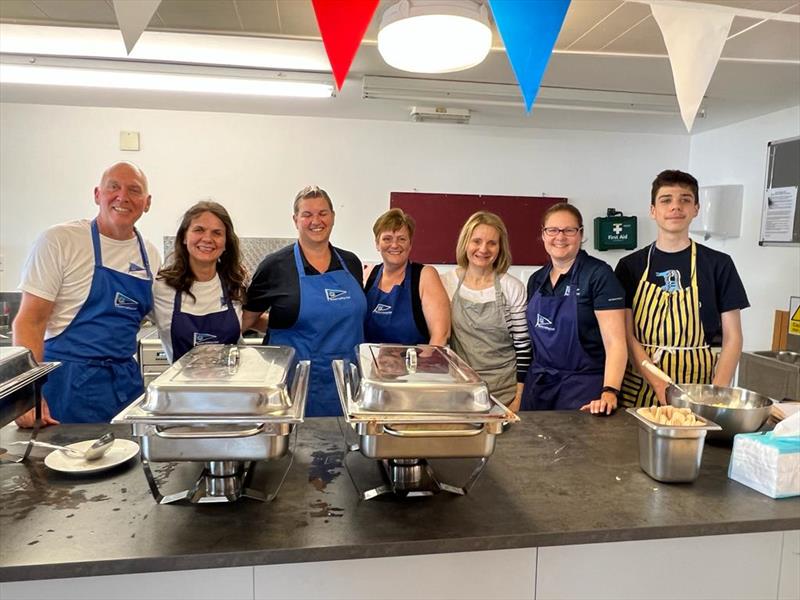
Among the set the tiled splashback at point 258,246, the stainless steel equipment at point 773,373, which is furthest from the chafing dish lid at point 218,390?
the stainless steel equipment at point 773,373

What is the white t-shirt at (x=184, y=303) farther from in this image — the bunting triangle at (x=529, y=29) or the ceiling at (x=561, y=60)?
the bunting triangle at (x=529, y=29)

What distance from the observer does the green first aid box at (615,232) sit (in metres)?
4.50

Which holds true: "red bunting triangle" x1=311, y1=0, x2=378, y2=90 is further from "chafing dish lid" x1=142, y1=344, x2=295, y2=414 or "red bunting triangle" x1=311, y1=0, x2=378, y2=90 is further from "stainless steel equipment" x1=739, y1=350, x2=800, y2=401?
"stainless steel equipment" x1=739, y1=350, x2=800, y2=401

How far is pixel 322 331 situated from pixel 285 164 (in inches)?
94.6

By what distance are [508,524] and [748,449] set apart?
635 millimetres

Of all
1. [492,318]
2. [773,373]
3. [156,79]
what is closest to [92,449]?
[492,318]

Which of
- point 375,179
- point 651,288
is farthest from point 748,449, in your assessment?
point 375,179

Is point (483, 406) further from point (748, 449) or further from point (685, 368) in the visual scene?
point (685, 368)

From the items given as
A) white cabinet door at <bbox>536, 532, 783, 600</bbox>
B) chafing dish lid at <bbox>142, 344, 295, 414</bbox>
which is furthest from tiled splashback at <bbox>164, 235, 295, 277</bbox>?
white cabinet door at <bbox>536, 532, 783, 600</bbox>

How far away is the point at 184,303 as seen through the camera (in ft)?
6.82

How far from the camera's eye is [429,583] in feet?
3.61

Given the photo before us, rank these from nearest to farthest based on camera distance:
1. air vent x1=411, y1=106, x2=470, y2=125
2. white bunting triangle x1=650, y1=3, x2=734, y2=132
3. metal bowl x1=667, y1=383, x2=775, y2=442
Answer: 1. metal bowl x1=667, y1=383, x2=775, y2=442
2. white bunting triangle x1=650, y1=3, x2=734, y2=132
3. air vent x1=411, y1=106, x2=470, y2=125

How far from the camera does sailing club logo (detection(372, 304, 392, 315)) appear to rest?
231cm

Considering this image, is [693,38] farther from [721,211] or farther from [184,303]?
[721,211]
